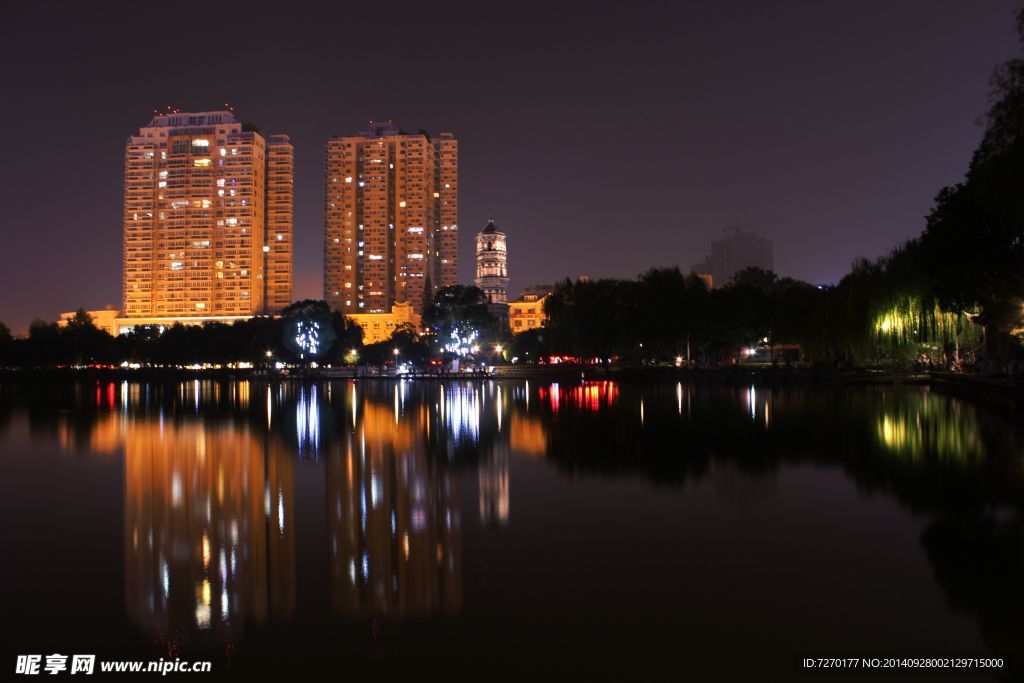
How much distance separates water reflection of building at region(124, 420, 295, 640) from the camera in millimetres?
7707

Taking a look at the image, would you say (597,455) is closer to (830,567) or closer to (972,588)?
(830,567)

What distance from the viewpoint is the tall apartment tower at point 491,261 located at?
550 feet

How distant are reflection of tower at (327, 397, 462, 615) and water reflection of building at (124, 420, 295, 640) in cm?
69

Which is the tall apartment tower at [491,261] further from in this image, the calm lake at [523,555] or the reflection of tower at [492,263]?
the calm lake at [523,555]

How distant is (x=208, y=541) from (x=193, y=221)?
6477 inches

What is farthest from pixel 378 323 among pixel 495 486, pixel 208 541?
pixel 208 541

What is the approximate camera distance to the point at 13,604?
26.0ft

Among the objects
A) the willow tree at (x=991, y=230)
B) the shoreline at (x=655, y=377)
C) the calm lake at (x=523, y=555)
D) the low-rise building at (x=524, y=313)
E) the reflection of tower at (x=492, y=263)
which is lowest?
the calm lake at (x=523, y=555)

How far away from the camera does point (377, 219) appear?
604ft

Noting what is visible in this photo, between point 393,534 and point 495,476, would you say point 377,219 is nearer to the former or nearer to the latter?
point 495,476

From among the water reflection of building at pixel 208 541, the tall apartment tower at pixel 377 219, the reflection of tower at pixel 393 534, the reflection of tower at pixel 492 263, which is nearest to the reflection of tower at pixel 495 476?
the reflection of tower at pixel 393 534

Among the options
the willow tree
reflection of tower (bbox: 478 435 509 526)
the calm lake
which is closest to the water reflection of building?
the calm lake

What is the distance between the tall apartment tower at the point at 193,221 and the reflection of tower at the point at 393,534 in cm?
15287

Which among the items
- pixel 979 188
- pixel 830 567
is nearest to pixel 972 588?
pixel 830 567
